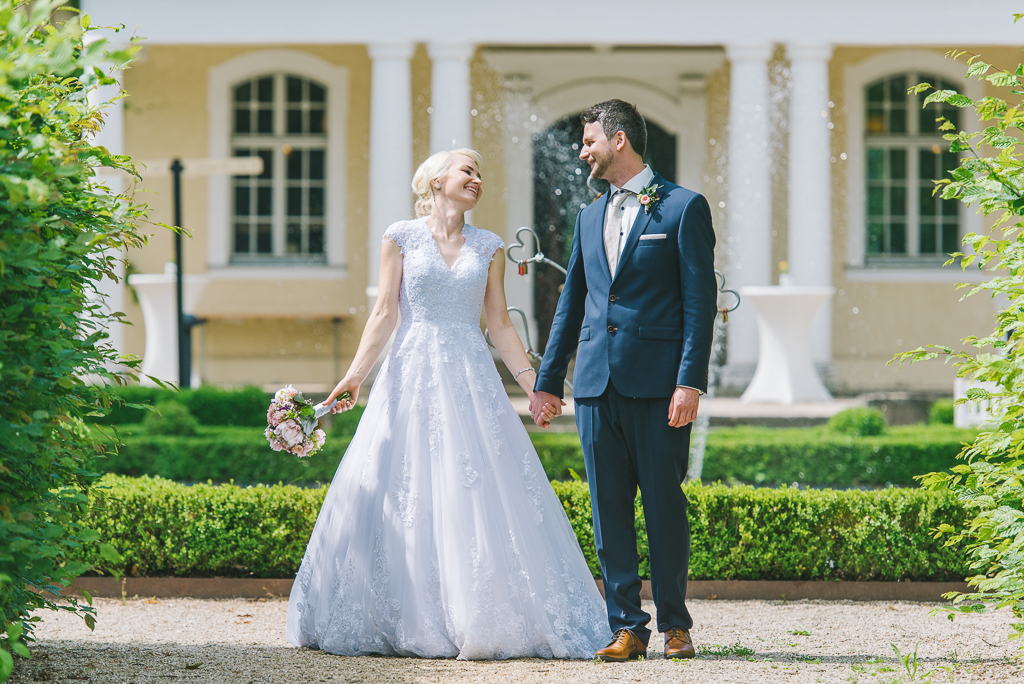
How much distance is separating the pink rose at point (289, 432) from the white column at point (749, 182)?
7.96 metres

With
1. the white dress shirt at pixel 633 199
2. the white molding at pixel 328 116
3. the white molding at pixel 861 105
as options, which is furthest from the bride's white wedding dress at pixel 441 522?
the white molding at pixel 861 105

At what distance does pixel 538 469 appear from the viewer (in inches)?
141

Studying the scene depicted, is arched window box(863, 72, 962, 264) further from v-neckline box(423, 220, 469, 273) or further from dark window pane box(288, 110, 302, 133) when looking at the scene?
v-neckline box(423, 220, 469, 273)

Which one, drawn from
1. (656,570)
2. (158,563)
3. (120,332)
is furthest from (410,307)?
(120,332)

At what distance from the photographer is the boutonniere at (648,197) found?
3363 millimetres

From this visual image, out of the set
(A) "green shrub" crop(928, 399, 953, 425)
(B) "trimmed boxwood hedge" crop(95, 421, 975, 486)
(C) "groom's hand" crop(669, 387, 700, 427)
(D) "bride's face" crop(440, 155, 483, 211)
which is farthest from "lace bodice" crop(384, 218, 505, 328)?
(A) "green shrub" crop(928, 399, 953, 425)

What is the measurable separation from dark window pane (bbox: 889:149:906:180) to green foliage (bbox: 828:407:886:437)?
6.42 m

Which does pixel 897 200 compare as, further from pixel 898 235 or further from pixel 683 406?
pixel 683 406

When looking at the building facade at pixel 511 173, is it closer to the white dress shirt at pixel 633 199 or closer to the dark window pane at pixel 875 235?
the dark window pane at pixel 875 235

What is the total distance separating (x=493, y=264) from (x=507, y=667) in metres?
1.38

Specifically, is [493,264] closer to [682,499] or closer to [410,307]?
[410,307]

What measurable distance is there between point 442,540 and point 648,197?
1.28 metres

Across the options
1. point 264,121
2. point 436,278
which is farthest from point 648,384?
point 264,121

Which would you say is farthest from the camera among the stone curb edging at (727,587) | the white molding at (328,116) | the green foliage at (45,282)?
the white molding at (328,116)
